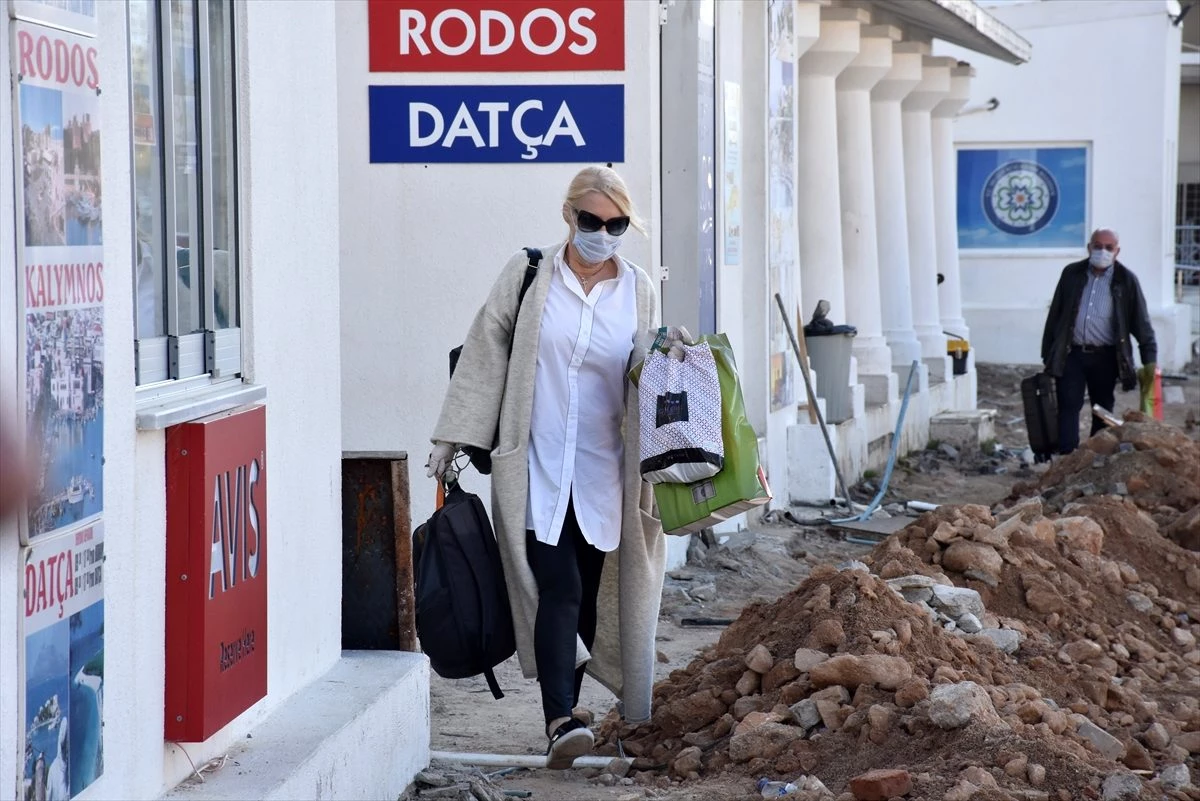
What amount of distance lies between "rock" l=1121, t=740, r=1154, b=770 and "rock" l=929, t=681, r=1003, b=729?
23.8 inches

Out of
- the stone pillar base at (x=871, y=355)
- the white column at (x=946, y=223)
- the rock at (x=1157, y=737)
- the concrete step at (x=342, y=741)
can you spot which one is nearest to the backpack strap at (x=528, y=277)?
the concrete step at (x=342, y=741)

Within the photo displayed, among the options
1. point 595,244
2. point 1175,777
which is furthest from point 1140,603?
point 595,244

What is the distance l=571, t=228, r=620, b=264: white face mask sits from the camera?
209 inches

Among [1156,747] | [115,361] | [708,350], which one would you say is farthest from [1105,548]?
[115,361]

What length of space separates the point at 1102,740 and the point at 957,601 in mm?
1277

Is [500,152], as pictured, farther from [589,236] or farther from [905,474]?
[905,474]

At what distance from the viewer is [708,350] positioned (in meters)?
5.25

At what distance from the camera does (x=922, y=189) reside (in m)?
19.4

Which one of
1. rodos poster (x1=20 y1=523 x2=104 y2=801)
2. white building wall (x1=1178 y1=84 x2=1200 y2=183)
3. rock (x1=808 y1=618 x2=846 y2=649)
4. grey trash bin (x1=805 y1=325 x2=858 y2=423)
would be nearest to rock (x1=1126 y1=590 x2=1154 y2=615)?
rock (x1=808 y1=618 x2=846 y2=649)

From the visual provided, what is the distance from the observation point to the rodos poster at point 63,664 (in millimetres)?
3148

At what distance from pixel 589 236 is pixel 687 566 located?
178 inches

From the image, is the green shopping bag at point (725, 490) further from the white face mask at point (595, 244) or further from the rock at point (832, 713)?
the rock at point (832, 713)

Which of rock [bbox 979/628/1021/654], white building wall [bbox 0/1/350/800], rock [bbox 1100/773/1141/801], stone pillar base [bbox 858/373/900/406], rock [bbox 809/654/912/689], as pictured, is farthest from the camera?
stone pillar base [bbox 858/373/900/406]

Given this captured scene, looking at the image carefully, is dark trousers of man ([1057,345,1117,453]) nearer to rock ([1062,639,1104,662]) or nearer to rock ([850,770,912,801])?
rock ([1062,639,1104,662])
